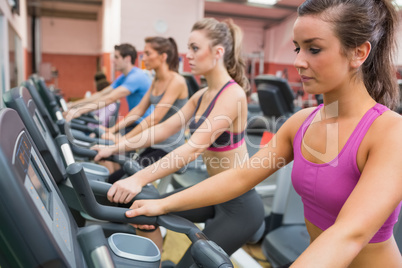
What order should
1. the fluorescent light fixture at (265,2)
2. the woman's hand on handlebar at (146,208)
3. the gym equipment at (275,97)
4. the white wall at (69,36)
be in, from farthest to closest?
the white wall at (69,36), the fluorescent light fixture at (265,2), the gym equipment at (275,97), the woman's hand on handlebar at (146,208)

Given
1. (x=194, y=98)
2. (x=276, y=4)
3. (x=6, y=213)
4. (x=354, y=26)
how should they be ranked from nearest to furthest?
(x=6, y=213), (x=354, y=26), (x=194, y=98), (x=276, y=4)

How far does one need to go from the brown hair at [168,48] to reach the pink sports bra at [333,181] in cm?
197

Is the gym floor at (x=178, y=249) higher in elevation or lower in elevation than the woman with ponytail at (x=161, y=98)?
lower

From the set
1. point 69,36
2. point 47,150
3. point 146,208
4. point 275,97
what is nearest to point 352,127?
point 146,208

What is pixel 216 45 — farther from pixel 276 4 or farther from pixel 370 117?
pixel 276 4

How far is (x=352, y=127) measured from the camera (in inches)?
35.1

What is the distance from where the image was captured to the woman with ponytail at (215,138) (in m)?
1.39

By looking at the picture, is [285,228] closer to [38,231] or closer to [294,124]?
[294,124]

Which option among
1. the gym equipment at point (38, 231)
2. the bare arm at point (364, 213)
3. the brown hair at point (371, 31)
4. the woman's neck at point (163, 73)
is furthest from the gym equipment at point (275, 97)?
the gym equipment at point (38, 231)

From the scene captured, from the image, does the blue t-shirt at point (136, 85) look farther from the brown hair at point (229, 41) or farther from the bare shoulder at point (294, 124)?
the bare shoulder at point (294, 124)

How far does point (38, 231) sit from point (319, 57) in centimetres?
72

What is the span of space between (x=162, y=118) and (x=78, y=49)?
531 inches

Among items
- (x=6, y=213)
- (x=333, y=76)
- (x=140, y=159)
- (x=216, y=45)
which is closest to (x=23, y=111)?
(x=6, y=213)

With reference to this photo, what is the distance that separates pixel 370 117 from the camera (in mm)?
859
